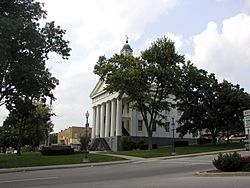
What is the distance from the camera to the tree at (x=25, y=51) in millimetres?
28109

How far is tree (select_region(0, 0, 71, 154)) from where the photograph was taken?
92.2 feet

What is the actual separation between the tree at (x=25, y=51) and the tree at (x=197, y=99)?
19.6 meters

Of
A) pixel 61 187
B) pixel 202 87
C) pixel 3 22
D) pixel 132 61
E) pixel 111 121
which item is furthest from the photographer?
pixel 111 121

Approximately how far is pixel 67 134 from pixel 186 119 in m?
74.7

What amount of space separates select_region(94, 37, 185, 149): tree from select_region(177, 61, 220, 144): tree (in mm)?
2050

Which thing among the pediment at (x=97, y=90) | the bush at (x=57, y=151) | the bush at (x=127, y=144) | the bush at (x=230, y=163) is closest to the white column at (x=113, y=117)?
the bush at (x=127, y=144)

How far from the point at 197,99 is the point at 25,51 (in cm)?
2692

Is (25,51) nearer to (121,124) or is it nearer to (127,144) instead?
(127,144)

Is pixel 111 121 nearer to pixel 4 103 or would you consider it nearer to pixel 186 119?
pixel 186 119

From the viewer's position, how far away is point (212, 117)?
48844 mm

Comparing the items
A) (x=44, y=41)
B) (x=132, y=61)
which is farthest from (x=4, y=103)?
(x=132, y=61)

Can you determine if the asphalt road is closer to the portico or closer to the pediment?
the portico

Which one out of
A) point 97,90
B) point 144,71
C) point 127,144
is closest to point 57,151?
point 144,71

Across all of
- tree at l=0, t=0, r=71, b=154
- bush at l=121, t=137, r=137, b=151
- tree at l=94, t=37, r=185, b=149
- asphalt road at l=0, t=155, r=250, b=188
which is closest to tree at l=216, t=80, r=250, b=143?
tree at l=94, t=37, r=185, b=149
